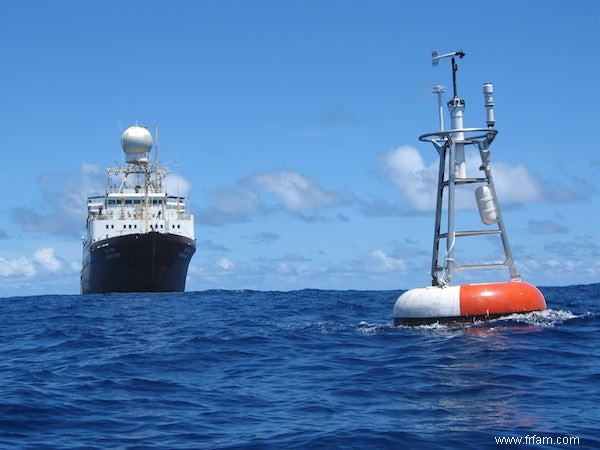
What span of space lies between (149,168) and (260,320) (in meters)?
53.4

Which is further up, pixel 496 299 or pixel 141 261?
pixel 141 261

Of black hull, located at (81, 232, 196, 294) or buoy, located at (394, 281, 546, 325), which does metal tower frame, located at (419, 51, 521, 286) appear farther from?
black hull, located at (81, 232, 196, 294)

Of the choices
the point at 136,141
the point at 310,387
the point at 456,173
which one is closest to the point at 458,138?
the point at 456,173

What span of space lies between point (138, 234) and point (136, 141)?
65.1 ft

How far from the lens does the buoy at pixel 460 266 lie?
68.4 ft

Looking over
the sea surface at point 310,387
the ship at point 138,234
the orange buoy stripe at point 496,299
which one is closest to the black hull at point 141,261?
the ship at point 138,234

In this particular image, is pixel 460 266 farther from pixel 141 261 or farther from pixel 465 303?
pixel 141 261

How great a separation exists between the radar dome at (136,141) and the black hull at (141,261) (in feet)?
48.8

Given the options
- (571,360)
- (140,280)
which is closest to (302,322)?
(571,360)

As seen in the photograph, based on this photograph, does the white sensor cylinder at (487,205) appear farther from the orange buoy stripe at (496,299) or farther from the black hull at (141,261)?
the black hull at (141,261)

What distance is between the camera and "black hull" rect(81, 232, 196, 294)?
6043 centimetres

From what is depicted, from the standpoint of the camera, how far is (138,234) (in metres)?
59.7

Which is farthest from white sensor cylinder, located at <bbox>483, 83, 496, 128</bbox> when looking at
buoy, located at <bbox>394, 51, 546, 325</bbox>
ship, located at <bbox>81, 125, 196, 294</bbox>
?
ship, located at <bbox>81, 125, 196, 294</bbox>

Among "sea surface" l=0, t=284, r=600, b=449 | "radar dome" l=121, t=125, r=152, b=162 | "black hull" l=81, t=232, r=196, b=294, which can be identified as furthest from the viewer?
"radar dome" l=121, t=125, r=152, b=162
